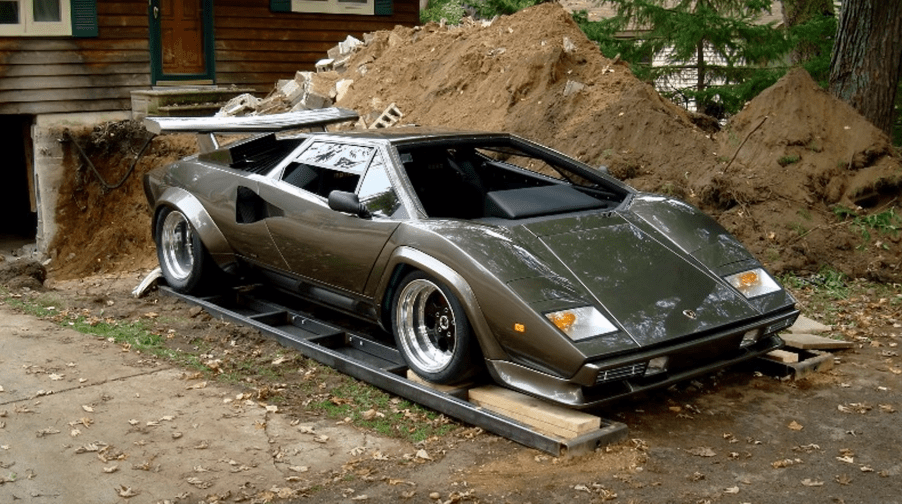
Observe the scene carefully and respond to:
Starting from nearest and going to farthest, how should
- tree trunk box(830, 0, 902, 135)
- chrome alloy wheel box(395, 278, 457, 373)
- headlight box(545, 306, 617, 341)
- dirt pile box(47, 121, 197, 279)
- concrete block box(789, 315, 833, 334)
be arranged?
headlight box(545, 306, 617, 341) < chrome alloy wheel box(395, 278, 457, 373) < concrete block box(789, 315, 833, 334) < tree trunk box(830, 0, 902, 135) < dirt pile box(47, 121, 197, 279)

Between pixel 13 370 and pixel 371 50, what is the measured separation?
32.2 feet

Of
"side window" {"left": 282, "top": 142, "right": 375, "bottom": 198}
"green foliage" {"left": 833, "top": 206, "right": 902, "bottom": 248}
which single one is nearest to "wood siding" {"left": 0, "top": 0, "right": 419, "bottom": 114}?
"side window" {"left": 282, "top": 142, "right": 375, "bottom": 198}

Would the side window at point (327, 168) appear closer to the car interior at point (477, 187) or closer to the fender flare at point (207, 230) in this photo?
the car interior at point (477, 187)

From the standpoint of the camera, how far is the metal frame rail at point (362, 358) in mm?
5383

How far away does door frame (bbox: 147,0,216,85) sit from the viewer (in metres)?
17.4

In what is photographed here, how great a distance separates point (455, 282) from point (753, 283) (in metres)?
1.94

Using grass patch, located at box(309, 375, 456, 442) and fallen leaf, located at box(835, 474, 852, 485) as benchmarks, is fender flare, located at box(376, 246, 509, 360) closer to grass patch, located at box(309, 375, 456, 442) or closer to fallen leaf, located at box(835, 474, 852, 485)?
grass patch, located at box(309, 375, 456, 442)

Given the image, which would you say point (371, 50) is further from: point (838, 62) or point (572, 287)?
point (572, 287)

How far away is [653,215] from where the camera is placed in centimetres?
671

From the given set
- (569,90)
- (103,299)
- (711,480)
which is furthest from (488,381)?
(569,90)

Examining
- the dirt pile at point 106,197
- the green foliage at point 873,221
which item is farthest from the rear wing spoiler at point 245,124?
the dirt pile at point 106,197

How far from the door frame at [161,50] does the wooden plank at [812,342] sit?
13.3 m

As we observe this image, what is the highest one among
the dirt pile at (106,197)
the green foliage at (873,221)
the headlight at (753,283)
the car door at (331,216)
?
the car door at (331,216)

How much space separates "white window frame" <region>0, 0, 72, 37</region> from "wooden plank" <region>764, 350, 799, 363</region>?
13.4m
